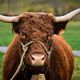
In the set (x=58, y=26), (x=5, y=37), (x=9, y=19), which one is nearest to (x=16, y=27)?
(x=9, y=19)

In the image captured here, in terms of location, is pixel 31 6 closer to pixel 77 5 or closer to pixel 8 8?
pixel 8 8

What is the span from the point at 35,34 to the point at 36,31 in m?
0.06

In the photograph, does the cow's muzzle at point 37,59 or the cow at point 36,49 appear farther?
the cow at point 36,49

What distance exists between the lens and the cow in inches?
347

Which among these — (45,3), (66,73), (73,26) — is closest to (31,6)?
(45,3)

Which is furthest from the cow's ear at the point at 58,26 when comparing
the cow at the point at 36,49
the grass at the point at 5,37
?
the grass at the point at 5,37

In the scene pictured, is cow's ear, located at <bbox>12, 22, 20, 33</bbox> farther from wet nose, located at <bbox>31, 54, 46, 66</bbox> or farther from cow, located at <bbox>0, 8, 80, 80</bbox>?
wet nose, located at <bbox>31, 54, 46, 66</bbox>

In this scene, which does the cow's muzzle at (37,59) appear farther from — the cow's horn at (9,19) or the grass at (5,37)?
the grass at (5,37)

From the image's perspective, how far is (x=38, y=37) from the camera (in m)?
8.88

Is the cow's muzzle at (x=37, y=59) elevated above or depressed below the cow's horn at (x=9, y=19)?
below

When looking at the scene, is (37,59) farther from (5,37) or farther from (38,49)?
(5,37)

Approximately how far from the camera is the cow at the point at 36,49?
882 centimetres

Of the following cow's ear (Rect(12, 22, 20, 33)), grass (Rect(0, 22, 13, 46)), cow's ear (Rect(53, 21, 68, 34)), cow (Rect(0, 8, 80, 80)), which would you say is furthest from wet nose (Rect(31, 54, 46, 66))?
grass (Rect(0, 22, 13, 46))

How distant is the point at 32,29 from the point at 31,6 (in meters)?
34.4
